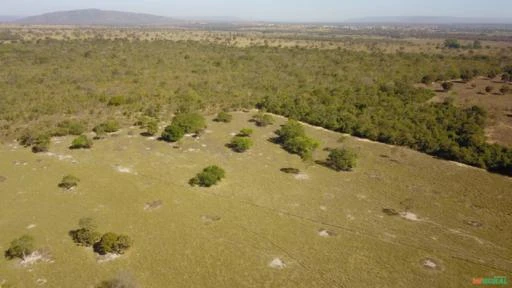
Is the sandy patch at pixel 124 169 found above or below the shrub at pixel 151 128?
below

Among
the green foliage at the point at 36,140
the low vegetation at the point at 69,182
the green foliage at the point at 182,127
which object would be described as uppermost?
the green foliage at the point at 182,127

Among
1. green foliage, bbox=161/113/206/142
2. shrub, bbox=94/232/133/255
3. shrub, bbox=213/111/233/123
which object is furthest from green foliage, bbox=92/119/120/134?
shrub, bbox=94/232/133/255

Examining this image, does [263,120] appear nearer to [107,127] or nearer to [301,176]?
[301,176]

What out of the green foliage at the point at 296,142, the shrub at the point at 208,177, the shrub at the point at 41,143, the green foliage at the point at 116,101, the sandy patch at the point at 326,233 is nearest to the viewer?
the sandy patch at the point at 326,233

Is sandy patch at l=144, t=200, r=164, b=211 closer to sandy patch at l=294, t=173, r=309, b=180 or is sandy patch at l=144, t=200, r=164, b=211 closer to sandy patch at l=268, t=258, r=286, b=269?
sandy patch at l=268, t=258, r=286, b=269

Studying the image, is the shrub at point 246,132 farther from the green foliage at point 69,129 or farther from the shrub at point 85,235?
the shrub at point 85,235

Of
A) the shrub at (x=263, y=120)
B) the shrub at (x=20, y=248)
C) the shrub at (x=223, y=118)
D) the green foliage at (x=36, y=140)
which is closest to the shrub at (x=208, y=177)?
the shrub at (x=20, y=248)

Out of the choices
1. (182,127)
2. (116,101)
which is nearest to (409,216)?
(182,127)
